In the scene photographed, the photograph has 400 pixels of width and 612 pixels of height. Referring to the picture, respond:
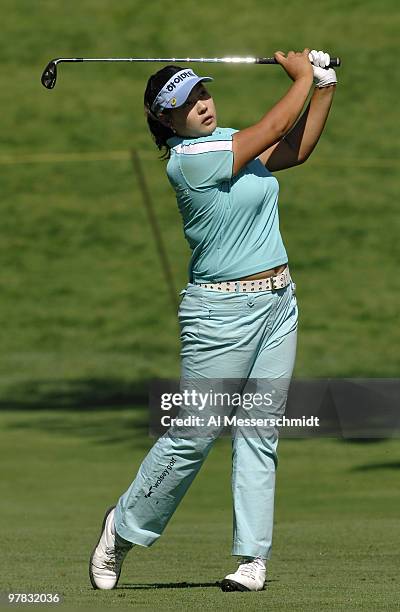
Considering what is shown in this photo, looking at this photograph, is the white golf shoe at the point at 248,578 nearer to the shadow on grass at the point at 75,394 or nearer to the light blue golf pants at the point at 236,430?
the light blue golf pants at the point at 236,430

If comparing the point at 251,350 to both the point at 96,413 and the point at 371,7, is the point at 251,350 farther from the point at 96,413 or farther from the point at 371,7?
the point at 371,7

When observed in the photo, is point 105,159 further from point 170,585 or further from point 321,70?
point 170,585

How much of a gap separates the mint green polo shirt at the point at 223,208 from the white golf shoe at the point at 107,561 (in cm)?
101

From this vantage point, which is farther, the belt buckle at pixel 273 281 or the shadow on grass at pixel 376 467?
the shadow on grass at pixel 376 467

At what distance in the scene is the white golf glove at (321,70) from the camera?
20.9ft

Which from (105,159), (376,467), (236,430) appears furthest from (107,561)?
(105,159)

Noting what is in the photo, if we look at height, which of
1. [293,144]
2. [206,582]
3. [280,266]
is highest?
[293,144]

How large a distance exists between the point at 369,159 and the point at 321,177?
40.9 inches

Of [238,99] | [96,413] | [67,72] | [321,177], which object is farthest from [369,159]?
[96,413]

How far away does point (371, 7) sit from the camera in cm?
2608

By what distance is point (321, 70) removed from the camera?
6387mm

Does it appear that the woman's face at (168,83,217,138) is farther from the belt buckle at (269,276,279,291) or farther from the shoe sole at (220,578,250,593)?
the shoe sole at (220,578,250,593)

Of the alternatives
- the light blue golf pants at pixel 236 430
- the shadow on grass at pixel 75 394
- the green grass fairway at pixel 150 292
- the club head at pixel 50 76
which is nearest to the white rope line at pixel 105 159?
the green grass fairway at pixel 150 292

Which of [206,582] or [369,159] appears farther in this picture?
[369,159]
